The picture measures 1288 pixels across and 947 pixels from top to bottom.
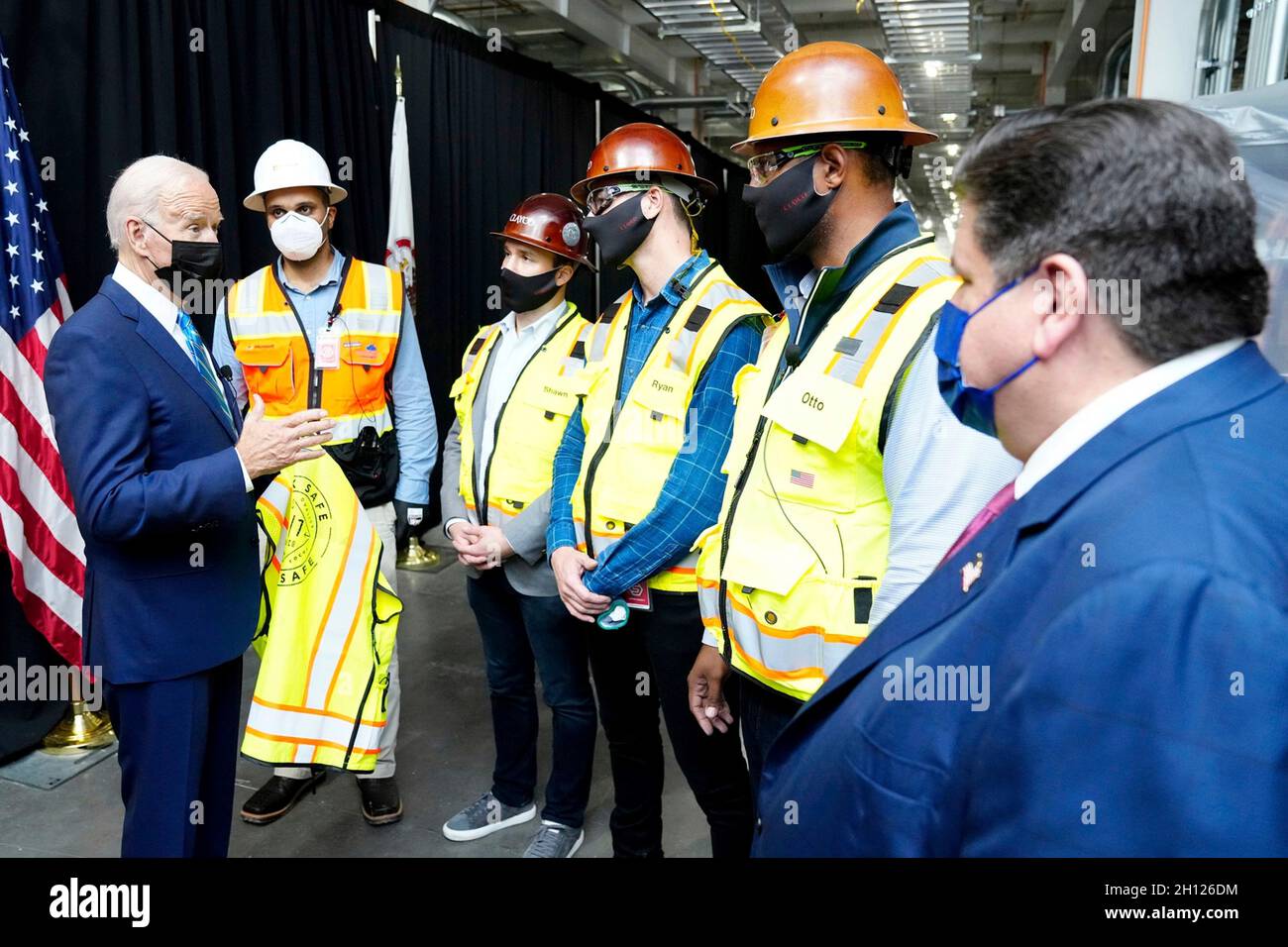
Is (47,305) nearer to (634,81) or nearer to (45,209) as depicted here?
(45,209)

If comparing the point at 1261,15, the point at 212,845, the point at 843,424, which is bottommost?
the point at 212,845

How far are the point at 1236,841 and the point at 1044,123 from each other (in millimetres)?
536

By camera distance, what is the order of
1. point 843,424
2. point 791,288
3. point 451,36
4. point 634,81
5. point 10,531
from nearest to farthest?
point 843,424, point 791,288, point 10,531, point 451,36, point 634,81

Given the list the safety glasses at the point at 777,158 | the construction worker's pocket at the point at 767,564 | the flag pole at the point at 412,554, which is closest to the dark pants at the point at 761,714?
the construction worker's pocket at the point at 767,564

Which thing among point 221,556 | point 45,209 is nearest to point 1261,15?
point 221,556

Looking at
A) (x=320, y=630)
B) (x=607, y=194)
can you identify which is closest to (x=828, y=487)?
(x=607, y=194)

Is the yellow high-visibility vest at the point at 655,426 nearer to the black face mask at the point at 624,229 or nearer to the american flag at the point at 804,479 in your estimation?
the black face mask at the point at 624,229

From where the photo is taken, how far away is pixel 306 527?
2518mm

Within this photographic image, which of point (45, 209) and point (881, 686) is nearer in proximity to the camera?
point (881, 686)

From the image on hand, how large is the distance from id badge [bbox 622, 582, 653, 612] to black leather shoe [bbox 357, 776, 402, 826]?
115cm

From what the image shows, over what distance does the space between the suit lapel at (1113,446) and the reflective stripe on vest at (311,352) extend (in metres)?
2.23

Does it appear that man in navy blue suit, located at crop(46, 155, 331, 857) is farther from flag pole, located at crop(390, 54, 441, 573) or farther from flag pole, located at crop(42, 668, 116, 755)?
flag pole, located at crop(390, 54, 441, 573)

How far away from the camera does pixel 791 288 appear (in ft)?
5.57

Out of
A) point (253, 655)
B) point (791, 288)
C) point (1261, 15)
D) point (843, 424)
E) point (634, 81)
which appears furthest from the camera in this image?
point (634, 81)
